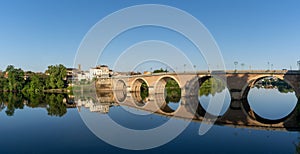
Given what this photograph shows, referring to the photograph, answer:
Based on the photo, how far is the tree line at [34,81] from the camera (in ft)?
169

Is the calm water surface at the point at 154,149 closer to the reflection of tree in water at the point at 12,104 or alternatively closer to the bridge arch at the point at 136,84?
the reflection of tree in water at the point at 12,104

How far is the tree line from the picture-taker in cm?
5156

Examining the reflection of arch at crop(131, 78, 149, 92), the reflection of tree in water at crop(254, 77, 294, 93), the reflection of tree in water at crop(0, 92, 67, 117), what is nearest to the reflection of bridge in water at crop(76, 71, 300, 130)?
A: the reflection of arch at crop(131, 78, 149, 92)

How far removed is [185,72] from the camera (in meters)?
35.8

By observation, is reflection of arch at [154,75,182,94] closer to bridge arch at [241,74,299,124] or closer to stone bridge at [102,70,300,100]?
stone bridge at [102,70,300,100]

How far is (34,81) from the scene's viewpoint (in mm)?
53219

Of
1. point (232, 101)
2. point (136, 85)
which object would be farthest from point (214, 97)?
point (136, 85)

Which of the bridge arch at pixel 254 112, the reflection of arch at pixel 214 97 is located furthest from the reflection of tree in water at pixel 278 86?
the bridge arch at pixel 254 112

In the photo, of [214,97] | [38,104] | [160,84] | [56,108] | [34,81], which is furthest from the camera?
[34,81]

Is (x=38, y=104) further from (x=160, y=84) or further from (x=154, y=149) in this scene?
(x=154, y=149)

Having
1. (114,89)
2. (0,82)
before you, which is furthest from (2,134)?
(0,82)

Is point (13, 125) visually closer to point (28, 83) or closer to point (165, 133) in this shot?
point (165, 133)

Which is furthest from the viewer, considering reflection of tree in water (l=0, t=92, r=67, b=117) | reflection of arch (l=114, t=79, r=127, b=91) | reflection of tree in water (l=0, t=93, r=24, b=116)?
reflection of arch (l=114, t=79, r=127, b=91)

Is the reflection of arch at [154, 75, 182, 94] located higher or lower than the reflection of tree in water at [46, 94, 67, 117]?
higher
